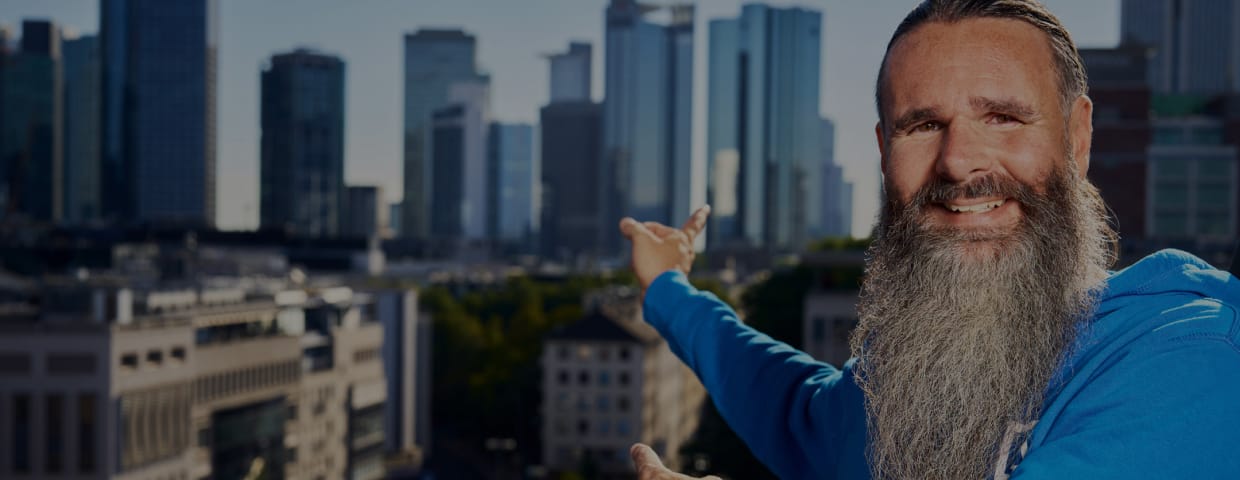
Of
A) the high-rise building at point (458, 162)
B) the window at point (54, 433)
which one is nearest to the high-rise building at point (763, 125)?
the high-rise building at point (458, 162)

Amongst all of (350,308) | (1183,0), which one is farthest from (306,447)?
(1183,0)

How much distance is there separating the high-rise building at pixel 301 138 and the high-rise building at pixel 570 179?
26.5 meters

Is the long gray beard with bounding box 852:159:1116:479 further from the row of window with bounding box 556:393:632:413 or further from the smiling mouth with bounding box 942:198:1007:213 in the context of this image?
the row of window with bounding box 556:393:632:413

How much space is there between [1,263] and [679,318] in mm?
102423

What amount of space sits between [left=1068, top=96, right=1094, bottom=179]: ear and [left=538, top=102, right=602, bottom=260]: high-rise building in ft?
560

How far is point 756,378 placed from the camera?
7.19 feet

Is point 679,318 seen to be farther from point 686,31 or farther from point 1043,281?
point 686,31

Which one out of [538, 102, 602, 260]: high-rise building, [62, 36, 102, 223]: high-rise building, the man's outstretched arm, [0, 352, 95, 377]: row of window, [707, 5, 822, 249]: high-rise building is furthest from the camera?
[538, 102, 602, 260]: high-rise building

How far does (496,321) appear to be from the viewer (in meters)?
65.7

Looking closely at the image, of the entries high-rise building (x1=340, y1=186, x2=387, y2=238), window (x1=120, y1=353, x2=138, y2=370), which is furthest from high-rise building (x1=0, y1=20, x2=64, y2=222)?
window (x1=120, y1=353, x2=138, y2=370)

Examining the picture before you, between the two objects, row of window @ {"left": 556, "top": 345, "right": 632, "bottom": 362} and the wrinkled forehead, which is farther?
row of window @ {"left": 556, "top": 345, "right": 632, "bottom": 362}

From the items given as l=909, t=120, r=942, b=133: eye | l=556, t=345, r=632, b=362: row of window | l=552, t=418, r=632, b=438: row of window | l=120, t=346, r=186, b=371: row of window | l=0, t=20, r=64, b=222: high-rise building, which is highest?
l=0, t=20, r=64, b=222: high-rise building

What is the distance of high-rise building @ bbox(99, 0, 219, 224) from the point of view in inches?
5812

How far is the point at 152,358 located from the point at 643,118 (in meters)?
141
